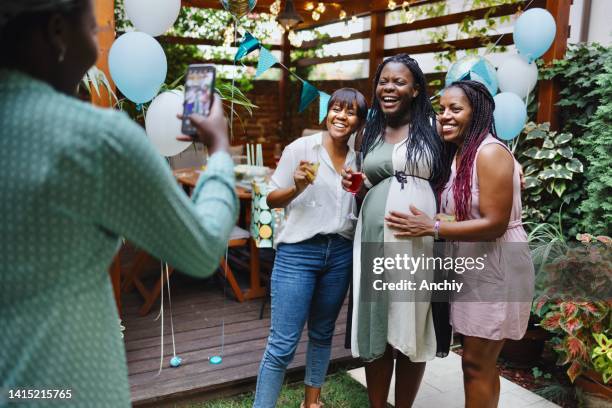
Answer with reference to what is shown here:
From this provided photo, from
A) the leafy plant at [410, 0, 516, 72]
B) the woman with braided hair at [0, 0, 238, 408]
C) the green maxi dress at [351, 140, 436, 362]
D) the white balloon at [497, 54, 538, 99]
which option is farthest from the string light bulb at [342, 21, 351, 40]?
the woman with braided hair at [0, 0, 238, 408]

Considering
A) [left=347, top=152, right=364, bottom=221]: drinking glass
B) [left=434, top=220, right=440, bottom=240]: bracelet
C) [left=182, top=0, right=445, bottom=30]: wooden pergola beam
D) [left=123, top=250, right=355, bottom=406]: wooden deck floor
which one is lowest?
[left=123, top=250, right=355, bottom=406]: wooden deck floor

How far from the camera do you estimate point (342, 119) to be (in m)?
2.17

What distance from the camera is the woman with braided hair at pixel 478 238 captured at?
6.47 ft

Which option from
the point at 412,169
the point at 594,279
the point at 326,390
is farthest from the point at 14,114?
the point at 594,279

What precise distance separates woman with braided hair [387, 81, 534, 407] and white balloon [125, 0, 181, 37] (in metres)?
1.29

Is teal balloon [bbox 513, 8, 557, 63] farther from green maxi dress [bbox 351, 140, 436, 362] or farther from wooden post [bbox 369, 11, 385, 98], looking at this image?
wooden post [bbox 369, 11, 385, 98]

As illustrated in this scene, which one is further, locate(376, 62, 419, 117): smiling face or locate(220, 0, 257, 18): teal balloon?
locate(220, 0, 257, 18): teal balloon

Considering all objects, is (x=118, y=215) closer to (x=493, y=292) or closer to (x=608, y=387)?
(x=493, y=292)

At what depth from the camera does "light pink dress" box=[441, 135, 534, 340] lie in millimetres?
1978

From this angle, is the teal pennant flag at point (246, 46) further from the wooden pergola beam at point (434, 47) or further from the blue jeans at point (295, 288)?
the wooden pergola beam at point (434, 47)

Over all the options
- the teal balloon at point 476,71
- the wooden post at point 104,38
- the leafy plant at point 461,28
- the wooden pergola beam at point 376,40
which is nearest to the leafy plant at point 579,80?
the teal balloon at point 476,71

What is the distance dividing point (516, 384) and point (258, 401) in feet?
5.24

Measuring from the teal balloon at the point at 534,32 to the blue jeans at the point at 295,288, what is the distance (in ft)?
5.89

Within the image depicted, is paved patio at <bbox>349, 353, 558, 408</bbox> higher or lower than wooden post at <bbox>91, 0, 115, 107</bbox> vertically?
lower
